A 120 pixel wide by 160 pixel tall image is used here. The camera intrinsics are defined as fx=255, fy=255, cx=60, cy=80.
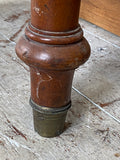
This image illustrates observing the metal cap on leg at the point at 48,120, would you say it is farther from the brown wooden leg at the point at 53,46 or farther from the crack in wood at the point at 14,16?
the crack in wood at the point at 14,16

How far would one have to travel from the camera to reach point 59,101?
1.05m

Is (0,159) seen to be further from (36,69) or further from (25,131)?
(36,69)

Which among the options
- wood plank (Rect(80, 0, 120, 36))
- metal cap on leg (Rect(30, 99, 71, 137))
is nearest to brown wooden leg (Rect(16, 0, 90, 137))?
metal cap on leg (Rect(30, 99, 71, 137))

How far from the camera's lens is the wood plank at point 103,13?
2369 millimetres

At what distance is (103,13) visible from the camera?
8.19 feet

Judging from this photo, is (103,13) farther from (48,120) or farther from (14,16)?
(48,120)

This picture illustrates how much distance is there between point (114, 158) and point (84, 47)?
19.7 inches

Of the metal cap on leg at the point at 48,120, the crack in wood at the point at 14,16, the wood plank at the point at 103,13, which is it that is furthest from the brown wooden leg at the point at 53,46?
the crack in wood at the point at 14,16

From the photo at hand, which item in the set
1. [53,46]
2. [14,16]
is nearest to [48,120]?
[53,46]

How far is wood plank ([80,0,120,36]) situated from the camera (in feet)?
7.77

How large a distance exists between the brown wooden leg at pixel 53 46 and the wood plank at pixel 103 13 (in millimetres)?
1536

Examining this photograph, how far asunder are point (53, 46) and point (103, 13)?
1754mm

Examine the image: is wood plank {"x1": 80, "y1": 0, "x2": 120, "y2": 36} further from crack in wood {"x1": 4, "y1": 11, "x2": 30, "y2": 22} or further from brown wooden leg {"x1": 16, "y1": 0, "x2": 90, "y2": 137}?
brown wooden leg {"x1": 16, "y1": 0, "x2": 90, "y2": 137}

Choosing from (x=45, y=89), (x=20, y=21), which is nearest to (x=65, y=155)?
(x=45, y=89)
